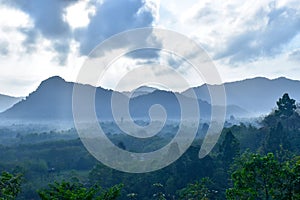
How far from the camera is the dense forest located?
12336mm

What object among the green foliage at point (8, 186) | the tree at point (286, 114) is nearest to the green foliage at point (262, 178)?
the green foliage at point (8, 186)

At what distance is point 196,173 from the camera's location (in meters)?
27.3

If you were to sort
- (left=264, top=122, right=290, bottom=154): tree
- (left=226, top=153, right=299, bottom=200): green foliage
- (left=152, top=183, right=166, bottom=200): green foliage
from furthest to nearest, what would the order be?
1. (left=264, top=122, right=290, bottom=154): tree
2. (left=152, top=183, right=166, bottom=200): green foliage
3. (left=226, top=153, right=299, bottom=200): green foliage

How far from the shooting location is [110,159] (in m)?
40.1

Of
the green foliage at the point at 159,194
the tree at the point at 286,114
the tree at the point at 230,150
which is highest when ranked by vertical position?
the tree at the point at 286,114

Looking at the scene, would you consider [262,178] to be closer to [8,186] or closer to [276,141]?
[8,186]

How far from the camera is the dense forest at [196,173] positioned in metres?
12.3

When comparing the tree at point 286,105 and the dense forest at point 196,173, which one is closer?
the dense forest at point 196,173

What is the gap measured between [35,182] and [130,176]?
11.6 meters

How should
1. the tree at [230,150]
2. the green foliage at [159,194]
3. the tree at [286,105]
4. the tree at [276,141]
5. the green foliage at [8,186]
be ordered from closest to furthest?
→ 1. the green foliage at [8,186]
2. the green foliage at [159,194]
3. the tree at [276,141]
4. the tree at [230,150]
5. the tree at [286,105]

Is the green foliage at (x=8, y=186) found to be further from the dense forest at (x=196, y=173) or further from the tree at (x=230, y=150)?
the tree at (x=230, y=150)

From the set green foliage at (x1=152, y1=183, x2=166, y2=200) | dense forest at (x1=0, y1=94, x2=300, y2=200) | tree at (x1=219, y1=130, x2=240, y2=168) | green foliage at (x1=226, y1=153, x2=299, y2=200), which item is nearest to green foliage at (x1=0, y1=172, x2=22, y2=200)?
dense forest at (x1=0, y1=94, x2=300, y2=200)

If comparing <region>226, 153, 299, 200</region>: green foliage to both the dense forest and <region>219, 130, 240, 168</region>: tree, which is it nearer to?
the dense forest

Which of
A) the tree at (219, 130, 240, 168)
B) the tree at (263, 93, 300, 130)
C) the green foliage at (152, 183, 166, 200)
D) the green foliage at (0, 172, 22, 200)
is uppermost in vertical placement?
the tree at (263, 93, 300, 130)
